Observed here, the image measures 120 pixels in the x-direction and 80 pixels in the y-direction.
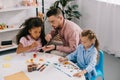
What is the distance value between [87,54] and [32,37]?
29.6 inches

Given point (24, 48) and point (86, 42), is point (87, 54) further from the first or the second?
point (24, 48)

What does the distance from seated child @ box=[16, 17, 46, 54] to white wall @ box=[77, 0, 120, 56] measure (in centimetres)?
139

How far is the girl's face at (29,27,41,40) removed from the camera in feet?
7.30

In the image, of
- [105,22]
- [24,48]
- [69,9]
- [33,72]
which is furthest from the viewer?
[69,9]

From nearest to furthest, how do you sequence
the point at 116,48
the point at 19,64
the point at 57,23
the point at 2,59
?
the point at 19,64 → the point at 2,59 → the point at 57,23 → the point at 116,48

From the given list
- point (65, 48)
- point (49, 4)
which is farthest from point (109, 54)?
point (49, 4)

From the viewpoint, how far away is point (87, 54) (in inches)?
76.4

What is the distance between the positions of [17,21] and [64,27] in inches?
69.0

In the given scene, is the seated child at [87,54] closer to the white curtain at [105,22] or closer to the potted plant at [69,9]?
the white curtain at [105,22]

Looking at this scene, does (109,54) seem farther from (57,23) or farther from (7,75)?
(7,75)

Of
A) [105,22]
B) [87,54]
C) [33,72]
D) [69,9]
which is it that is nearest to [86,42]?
[87,54]

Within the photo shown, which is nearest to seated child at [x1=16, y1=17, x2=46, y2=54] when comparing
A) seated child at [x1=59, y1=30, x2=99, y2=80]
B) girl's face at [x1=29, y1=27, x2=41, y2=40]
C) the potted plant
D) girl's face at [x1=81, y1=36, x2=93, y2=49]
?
girl's face at [x1=29, y1=27, x2=41, y2=40]

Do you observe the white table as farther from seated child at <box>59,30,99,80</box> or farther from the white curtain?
the white curtain

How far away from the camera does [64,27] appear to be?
91.3 inches
